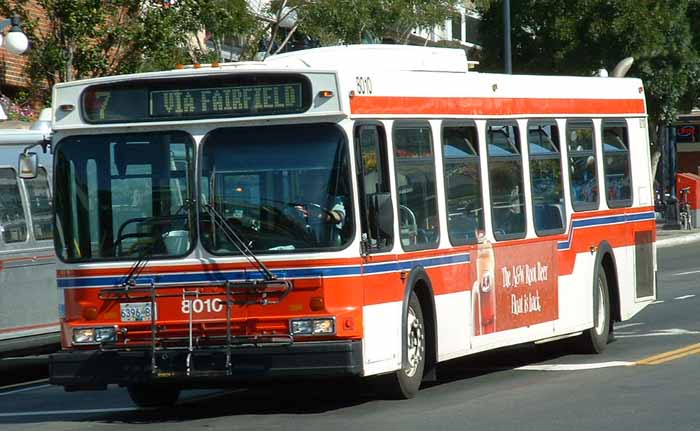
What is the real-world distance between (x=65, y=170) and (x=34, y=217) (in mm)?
5128

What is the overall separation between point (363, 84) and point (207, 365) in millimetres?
2472

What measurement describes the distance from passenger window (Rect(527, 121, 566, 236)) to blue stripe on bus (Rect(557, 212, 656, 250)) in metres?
0.18

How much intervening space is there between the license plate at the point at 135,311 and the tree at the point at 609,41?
27.8m

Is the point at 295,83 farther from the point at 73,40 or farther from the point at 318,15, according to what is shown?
the point at 318,15

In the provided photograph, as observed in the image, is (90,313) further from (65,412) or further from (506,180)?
(506,180)

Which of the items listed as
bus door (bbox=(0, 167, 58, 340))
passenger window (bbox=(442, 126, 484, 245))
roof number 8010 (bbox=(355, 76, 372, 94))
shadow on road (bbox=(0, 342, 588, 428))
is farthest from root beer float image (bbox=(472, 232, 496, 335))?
bus door (bbox=(0, 167, 58, 340))

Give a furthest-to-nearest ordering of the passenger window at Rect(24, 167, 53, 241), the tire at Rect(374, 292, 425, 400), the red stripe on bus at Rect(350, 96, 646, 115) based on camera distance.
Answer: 1. the passenger window at Rect(24, 167, 53, 241)
2. the tire at Rect(374, 292, 425, 400)
3. the red stripe on bus at Rect(350, 96, 646, 115)

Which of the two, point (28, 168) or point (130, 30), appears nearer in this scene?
point (28, 168)

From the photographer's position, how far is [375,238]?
1208 cm

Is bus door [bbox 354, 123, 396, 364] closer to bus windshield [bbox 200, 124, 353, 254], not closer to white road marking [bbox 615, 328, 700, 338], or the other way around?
bus windshield [bbox 200, 124, 353, 254]

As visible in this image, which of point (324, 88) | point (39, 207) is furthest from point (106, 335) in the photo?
point (39, 207)

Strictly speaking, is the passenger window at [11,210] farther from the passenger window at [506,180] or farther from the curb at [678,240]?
the curb at [678,240]

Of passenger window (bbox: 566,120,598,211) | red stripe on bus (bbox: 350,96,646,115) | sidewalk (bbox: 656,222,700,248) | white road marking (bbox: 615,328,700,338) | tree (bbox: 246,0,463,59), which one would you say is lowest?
white road marking (bbox: 615,328,700,338)

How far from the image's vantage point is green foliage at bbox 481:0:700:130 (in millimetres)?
38438
